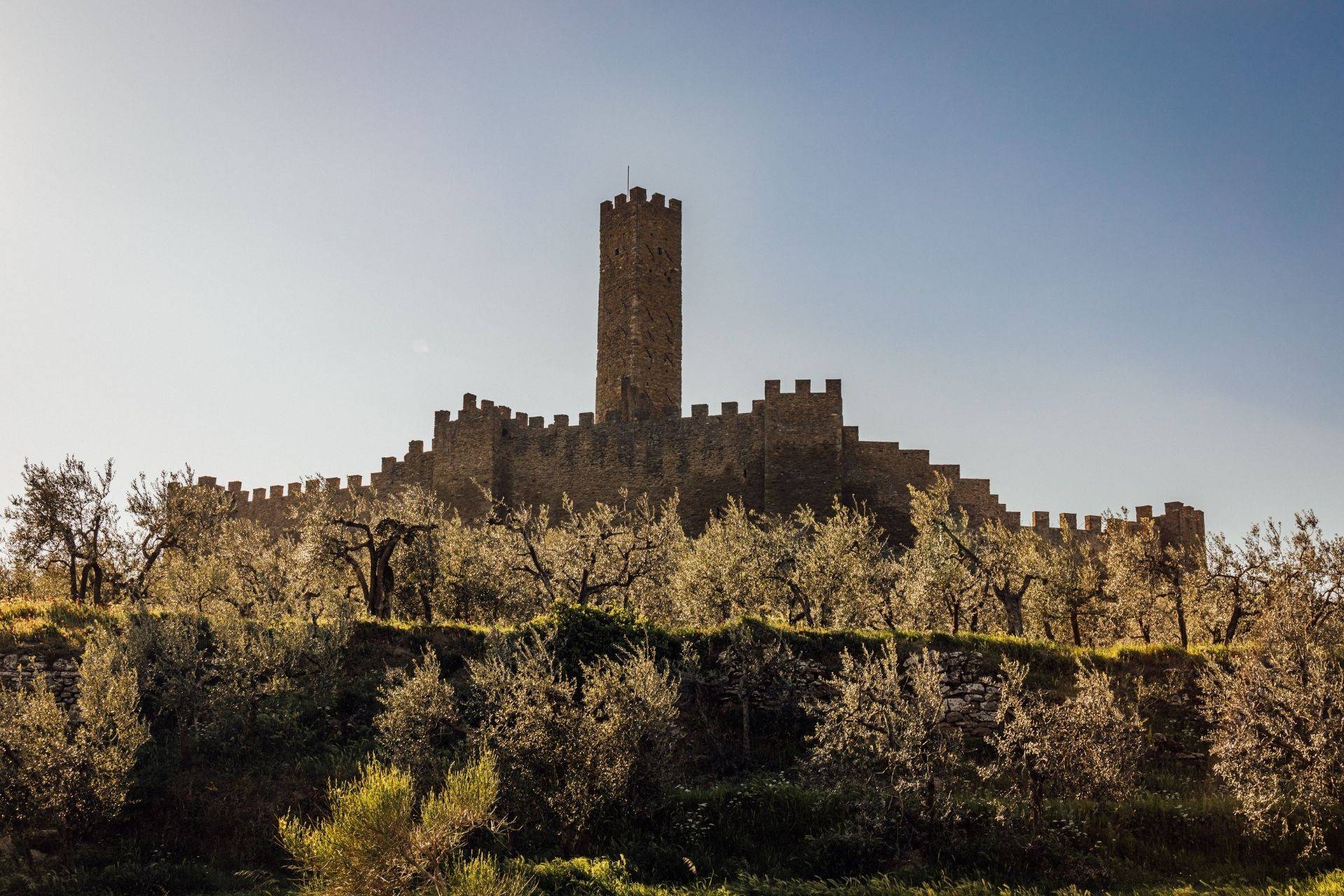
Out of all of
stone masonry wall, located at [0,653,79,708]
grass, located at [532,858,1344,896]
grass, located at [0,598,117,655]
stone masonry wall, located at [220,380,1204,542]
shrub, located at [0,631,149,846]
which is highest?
stone masonry wall, located at [220,380,1204,542]

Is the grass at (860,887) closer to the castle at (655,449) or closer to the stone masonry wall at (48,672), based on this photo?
the stone masonry wall at (48,672)

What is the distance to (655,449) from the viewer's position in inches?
1567

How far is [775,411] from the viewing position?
124 ft

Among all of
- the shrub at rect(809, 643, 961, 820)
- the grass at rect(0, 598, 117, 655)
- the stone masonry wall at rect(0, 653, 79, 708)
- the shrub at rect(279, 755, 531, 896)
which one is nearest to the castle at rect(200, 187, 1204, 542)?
the grass at rect(0, 598, 117, 655)

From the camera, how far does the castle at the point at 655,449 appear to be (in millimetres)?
36750

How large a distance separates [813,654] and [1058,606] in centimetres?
1021

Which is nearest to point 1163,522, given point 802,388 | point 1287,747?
point 802,388

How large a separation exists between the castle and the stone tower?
0.06 meters

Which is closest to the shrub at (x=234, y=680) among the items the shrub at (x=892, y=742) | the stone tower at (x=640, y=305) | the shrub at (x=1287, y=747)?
the shrub at (x=892, y=742)

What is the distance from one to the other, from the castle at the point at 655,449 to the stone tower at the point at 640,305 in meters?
0.06

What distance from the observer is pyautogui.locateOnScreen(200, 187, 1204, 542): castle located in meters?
36.8

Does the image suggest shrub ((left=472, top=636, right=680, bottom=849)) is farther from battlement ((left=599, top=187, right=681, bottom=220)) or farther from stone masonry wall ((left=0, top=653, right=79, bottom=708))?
battlement ((left=599, top=187, right=681, bottom=220))

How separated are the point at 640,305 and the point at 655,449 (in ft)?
24.4

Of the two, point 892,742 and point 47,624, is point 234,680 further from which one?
point 892,742
